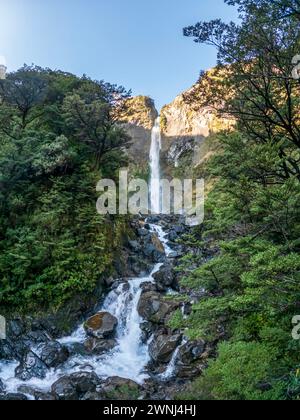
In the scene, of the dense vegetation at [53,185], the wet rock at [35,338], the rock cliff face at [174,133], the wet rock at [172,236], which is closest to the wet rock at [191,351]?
the dense vegetation at [53,185]

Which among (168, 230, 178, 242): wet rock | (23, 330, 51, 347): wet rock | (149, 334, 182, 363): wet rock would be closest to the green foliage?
(149, 334, 182, 363): wet rock

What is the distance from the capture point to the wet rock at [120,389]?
321 inches

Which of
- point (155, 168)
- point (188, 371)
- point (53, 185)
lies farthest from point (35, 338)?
point (155, 168)

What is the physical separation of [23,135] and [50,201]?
3774mm

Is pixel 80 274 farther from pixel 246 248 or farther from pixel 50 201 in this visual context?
pixel 246 248

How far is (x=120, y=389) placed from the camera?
8.46m

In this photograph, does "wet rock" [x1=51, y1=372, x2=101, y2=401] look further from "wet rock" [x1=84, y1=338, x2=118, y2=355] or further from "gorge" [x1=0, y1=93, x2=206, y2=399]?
"wet rock" [x1=84, y1=338, x2=118, y2=355]

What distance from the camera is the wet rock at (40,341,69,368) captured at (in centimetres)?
973

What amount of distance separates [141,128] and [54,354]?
39873 millimetres

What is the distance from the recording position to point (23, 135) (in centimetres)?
1476

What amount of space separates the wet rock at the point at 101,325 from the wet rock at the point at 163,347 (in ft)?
5.15

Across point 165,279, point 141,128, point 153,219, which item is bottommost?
point 165,279

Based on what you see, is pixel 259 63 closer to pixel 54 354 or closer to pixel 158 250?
pixel 54 354

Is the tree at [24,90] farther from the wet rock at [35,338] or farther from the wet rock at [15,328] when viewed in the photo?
the wet rock at [35,338]
